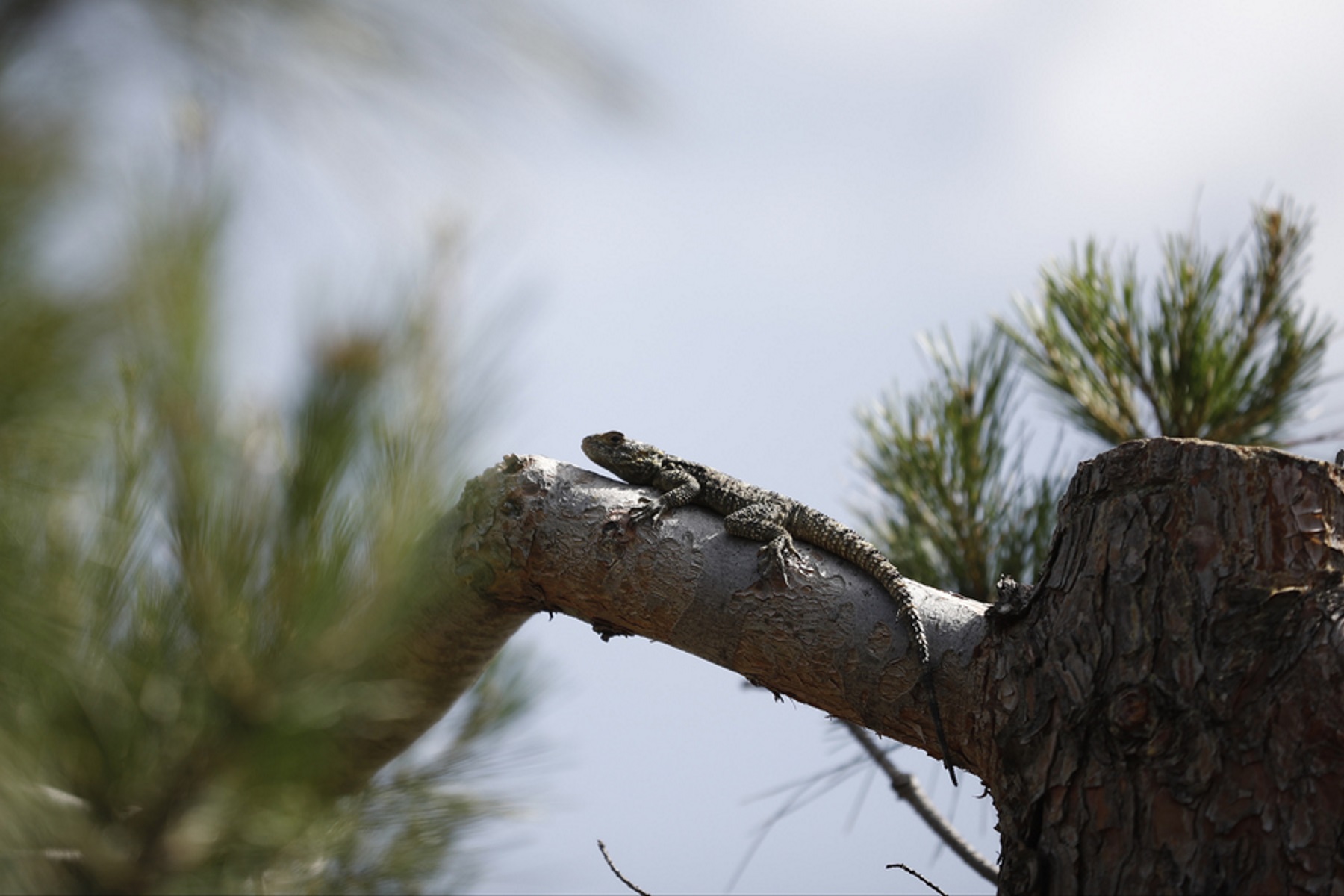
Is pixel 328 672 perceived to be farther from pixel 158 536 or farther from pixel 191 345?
Result: pixel 191 345

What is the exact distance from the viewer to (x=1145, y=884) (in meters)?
2.04

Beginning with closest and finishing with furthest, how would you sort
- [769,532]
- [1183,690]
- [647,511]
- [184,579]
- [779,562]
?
[184,579]
[1183,690]
[779,562]
[647,511]
[769,532]

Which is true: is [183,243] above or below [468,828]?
above

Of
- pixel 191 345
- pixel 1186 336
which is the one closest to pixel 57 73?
pixel 191 345

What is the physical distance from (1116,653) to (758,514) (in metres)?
1.19

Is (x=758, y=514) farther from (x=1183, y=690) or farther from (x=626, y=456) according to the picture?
(x=1183, y=690)

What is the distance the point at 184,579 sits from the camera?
3.91 ft

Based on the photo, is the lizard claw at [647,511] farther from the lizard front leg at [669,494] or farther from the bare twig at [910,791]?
the bare twig at [910,791]

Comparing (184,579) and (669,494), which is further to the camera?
(669,494)

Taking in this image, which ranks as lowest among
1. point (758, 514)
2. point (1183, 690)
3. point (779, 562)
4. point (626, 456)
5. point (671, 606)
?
point (1183, 690)

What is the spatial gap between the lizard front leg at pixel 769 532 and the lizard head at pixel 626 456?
0.84 m

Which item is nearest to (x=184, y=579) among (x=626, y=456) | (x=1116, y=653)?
(x=1116, y=653)

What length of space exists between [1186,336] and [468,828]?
3.15 m

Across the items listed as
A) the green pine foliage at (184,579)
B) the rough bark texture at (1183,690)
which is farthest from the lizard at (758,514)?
the green pine foliage at (184,579)
